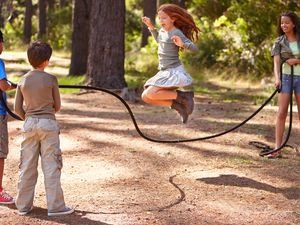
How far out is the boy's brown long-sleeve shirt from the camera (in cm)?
522

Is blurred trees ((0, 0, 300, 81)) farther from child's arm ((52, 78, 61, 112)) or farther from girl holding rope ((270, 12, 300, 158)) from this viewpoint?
child's arm ((52, 78, 61, 112))

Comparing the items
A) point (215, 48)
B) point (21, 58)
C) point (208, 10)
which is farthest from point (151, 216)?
point (21, 58)

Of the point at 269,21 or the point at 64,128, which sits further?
the point at 269,21

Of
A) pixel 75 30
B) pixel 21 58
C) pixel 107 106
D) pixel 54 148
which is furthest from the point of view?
pixel 21 58

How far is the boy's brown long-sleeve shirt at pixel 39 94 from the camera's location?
5.22 m

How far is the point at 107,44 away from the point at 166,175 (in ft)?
21.6

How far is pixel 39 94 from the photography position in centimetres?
521

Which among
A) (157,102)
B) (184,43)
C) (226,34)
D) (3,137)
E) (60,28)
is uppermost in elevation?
(60,28)

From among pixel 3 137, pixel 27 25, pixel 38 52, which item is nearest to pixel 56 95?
pixel 38 52

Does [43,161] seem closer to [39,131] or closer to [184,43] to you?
[39,131]

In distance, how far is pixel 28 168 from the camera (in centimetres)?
536

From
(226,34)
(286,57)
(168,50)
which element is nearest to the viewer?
(168,50)

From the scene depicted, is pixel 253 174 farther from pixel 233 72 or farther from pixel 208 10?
pixel 208 10

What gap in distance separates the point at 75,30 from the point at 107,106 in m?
5.36
